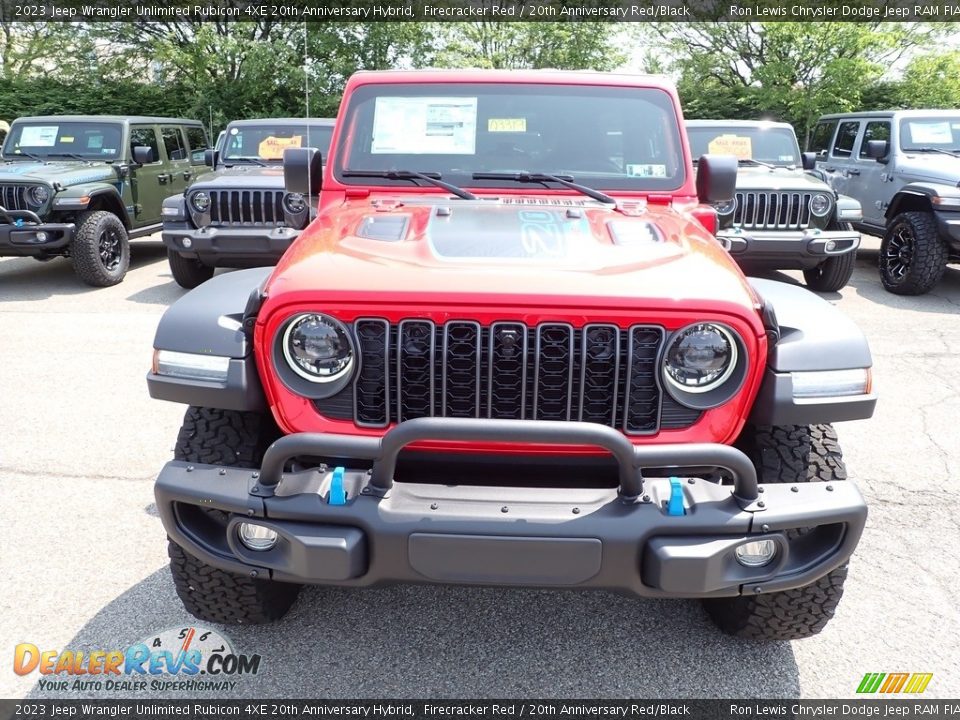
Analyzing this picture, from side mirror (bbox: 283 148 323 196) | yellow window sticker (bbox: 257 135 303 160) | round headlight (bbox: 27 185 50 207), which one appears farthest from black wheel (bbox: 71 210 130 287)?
side mirror (bbox: 283 148 323 196)

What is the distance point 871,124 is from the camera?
909 cm

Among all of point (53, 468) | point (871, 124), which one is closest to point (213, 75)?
point (871, 124)

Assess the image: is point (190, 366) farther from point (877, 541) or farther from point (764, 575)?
point (877, 541)

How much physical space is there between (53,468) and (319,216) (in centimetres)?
193

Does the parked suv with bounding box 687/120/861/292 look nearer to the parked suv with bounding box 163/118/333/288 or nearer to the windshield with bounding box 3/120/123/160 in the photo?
the parked suv with bounding box 163/118/333/288

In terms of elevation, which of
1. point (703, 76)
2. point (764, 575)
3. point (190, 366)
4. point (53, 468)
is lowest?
point (53, 468)

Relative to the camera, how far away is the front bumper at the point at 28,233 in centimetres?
721

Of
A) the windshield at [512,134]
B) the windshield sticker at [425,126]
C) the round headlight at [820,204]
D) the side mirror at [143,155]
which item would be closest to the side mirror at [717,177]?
the windshield at [512,134]

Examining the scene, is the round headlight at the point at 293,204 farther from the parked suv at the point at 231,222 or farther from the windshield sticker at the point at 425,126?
the windshield sticker at the point at 425,126

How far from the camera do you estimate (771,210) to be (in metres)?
7.21

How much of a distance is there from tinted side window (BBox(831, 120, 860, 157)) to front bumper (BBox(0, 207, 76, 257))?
8.83 m

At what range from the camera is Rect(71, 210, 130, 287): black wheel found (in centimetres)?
756

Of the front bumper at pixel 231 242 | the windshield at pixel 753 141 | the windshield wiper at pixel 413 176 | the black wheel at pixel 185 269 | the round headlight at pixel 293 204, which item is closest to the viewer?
the windshield wiper at pixel 413 176

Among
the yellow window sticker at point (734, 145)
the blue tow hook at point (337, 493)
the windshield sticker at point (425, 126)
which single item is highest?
the windshield sticker at point (425, 126)
